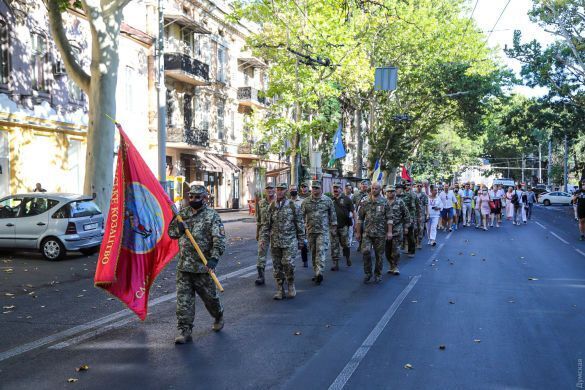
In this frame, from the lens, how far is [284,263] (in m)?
9.37

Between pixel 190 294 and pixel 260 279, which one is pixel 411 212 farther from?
pixel 190 294

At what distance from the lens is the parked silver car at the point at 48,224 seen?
14.2m

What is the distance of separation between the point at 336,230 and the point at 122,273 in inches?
271

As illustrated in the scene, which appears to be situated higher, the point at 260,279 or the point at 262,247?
the point at 262,247

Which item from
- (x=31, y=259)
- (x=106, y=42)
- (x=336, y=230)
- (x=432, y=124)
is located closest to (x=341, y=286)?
(x=336, y=230)

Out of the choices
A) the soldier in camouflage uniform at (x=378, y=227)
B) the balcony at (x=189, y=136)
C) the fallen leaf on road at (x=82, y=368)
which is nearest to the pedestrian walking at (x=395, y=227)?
the soldier in camouflage uniform at (x=378, y=227)

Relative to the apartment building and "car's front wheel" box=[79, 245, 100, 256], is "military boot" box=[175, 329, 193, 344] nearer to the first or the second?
Result: "car's front wheel" box=[79, 245, 100, 256]

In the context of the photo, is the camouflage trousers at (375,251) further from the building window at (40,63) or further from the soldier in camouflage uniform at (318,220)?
the building window at (40,63)

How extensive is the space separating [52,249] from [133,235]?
8.31 m

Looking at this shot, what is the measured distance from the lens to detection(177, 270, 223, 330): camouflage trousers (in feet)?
21.5

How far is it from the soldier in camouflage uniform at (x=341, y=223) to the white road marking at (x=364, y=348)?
11.7 ft

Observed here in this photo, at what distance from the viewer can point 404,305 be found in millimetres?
8523

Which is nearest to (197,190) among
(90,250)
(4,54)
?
(90,250)

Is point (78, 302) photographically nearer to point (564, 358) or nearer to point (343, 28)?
point (564, 358)
